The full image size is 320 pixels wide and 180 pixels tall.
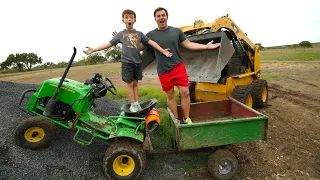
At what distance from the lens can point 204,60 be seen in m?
5.96

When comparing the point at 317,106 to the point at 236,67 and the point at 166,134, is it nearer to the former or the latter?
the point at 236,67

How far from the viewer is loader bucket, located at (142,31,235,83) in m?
4.77

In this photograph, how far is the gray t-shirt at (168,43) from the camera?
380 centimetres

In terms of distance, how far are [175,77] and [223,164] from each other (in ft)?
4.96

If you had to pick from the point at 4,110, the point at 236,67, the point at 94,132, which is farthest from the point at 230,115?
the point at 4,110

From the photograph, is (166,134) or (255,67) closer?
(166,134)

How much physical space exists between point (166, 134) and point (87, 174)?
1.80 metres

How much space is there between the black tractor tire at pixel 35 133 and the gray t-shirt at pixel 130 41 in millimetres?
1550

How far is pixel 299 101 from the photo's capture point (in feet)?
25.1

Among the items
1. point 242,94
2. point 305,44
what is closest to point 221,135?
point 242,94

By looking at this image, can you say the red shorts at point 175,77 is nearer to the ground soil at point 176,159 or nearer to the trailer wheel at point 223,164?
the ground soil at point 176,159

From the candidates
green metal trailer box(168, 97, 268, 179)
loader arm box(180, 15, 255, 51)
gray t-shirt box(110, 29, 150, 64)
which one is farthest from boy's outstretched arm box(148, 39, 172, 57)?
loader arm box(180, 15, 255, 51)

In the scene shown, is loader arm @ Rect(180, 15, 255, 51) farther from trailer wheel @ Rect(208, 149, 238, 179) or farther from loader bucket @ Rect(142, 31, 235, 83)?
trailer wheel @ Rect(208, 149, 238, 179)

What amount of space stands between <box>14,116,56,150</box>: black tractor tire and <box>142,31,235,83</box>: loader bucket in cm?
224
